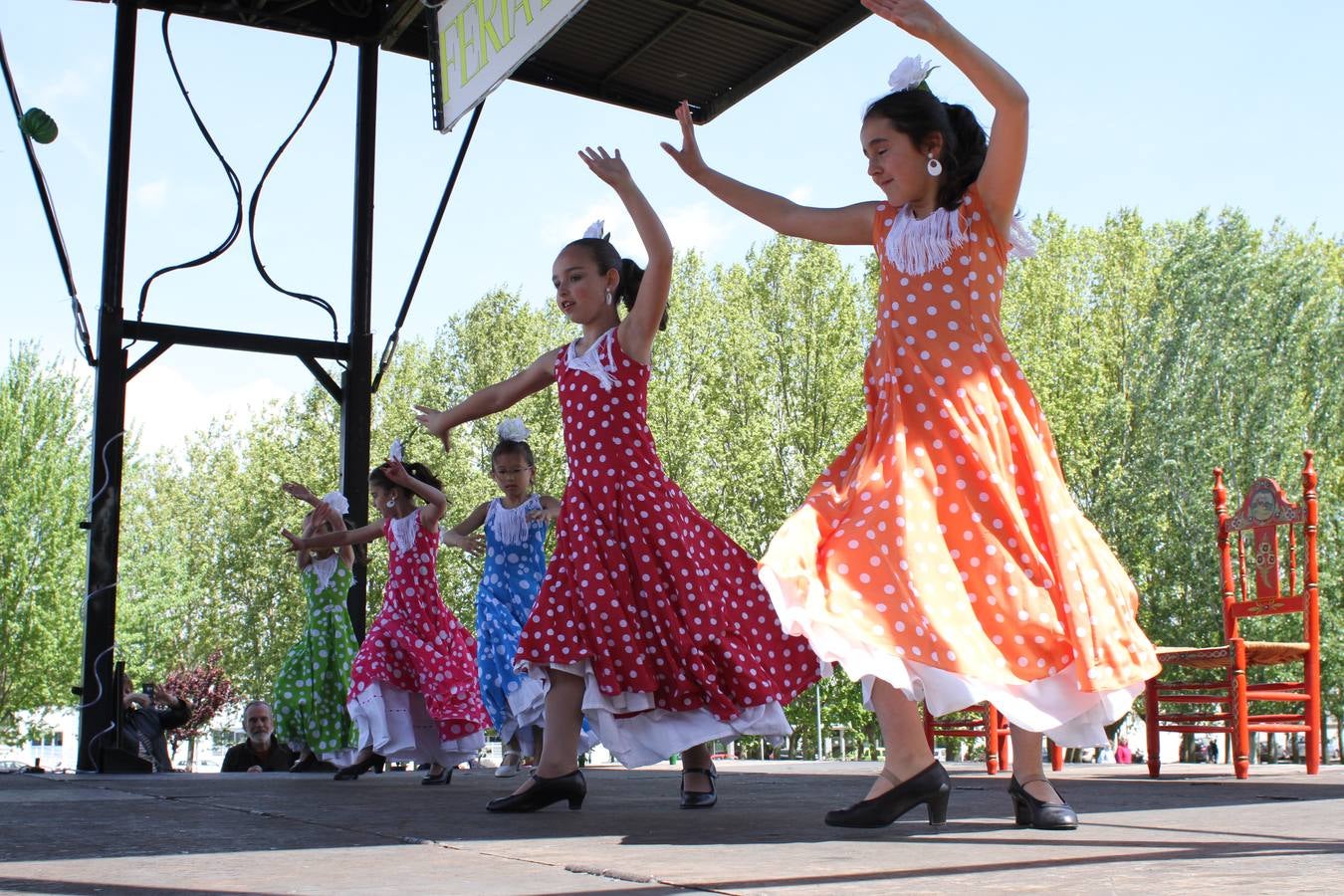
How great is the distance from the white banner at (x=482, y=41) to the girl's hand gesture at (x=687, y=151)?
215cm

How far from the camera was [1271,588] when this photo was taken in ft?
24.1

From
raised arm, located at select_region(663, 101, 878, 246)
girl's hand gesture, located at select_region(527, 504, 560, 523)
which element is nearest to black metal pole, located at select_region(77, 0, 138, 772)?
girl's hand gesture, located at select_region(527, 504, 560, 523)

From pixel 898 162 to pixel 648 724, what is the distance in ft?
5.99

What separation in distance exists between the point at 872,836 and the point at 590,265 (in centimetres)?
218

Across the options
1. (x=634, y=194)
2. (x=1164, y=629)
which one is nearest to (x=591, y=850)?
(x=634, y=194)

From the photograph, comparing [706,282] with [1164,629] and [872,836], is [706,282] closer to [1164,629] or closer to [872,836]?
[1164,629]

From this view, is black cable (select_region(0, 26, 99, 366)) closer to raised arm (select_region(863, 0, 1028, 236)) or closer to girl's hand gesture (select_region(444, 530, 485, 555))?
girl's hand gesture (select_region(444, 530, 485, 555))

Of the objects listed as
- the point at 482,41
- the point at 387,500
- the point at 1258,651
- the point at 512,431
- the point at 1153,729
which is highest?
the point at 482,41

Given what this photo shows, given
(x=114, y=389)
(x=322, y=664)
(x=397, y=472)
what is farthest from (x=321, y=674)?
(x=397, y=472)

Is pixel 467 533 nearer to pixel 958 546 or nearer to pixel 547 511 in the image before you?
pixel 547 511

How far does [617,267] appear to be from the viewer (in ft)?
14.1

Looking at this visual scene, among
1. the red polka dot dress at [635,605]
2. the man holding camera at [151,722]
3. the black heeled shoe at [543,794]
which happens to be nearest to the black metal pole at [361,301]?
the man holding camera at [151,722]

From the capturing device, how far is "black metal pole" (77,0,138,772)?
6.84 meters

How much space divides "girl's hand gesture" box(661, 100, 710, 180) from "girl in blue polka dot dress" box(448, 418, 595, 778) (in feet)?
8.95
